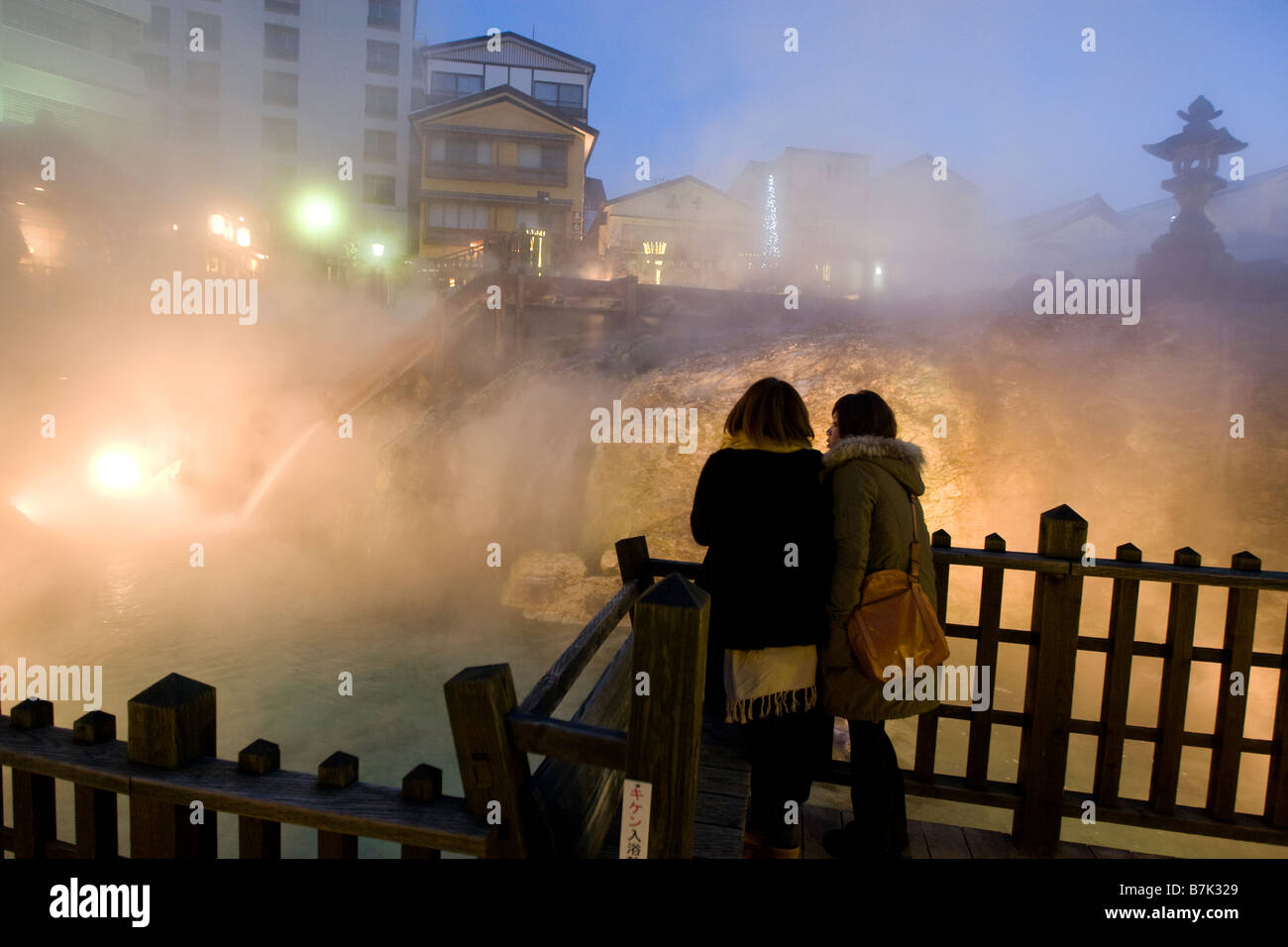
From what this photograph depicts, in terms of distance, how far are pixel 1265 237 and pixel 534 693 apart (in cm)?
3892

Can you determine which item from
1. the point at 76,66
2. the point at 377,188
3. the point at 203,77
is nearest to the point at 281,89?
the point at 203,77

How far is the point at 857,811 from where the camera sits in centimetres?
338

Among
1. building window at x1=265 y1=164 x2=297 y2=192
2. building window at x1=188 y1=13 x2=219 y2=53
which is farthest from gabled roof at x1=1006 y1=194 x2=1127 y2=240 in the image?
building window at x1=188 y1=13 x2=219 y2=53

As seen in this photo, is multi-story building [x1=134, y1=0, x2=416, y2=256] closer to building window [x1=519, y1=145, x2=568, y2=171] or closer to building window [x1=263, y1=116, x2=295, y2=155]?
building window [x1=263, y1=116, x2=295, y2=155]

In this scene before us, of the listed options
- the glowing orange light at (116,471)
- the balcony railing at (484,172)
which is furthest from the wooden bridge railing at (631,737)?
the balcony railing at (484,172)

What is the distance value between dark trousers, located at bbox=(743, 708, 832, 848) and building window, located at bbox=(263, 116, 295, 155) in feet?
155

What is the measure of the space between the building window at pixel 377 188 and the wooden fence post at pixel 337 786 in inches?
1741

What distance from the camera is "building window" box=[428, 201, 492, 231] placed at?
36.0 metres

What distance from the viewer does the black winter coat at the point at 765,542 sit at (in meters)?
3.05

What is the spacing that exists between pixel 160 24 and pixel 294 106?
7175mm

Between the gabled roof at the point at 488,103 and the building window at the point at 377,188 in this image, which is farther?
the building window at the point at 377,188

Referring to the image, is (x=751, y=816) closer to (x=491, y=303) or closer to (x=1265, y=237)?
(x=491, y=303)

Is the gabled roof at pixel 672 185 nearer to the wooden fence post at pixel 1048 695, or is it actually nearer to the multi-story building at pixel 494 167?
the multi-story building at pixel 494 167
